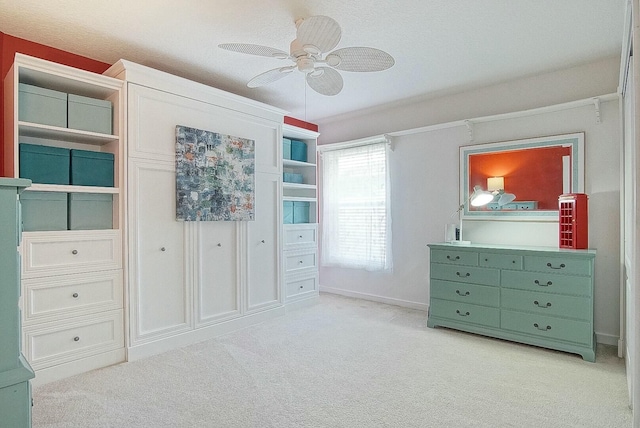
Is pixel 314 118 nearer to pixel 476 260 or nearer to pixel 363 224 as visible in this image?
pixel 363 224

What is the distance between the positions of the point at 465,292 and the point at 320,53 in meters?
2.51

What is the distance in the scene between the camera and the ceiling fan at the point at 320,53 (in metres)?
2.06

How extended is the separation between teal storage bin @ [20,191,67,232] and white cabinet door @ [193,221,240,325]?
99cm

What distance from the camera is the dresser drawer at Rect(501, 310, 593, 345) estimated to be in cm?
279

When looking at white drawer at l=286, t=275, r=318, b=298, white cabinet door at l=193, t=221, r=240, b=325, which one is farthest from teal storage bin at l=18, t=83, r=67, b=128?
white drawer at l=286, t=275, r=318, b=298

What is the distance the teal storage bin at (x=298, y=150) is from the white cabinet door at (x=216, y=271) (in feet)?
4.39

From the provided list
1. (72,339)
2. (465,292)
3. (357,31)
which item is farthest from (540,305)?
(72,339)

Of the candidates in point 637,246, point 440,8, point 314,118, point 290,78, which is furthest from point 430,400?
point 314,118

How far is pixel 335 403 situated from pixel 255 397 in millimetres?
506

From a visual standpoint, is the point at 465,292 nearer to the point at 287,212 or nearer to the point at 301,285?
the point at 301,285

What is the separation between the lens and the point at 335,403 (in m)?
2.17

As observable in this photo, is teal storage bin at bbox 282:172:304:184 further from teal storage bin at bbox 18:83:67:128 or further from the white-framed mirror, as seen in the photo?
teal storage bin at bbox 18:83:67:128

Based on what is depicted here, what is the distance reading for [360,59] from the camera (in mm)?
2316

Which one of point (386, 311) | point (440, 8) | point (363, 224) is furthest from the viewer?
point (363, 224)
